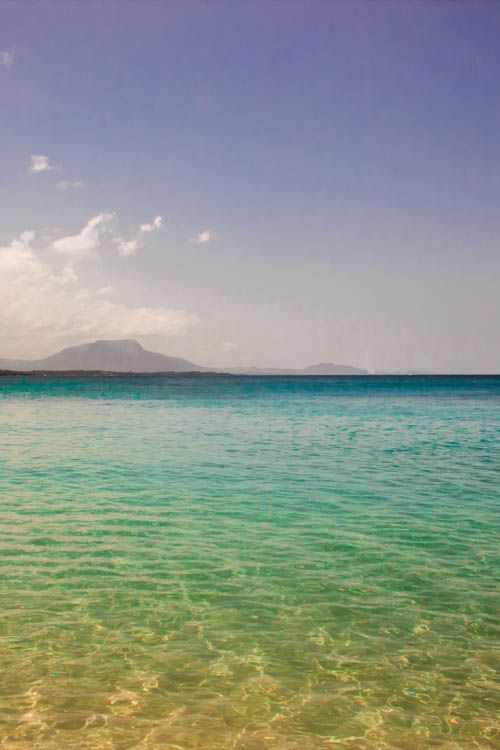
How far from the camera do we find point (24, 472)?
19875 mm

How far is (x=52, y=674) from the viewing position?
6.49 m

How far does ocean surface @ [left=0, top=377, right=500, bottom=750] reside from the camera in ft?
18.7

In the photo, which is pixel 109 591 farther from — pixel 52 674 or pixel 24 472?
pixel 24 472

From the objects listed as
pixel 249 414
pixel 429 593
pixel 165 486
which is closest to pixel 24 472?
pixel 165 486

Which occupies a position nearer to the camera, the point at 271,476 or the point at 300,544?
the point at 300,544

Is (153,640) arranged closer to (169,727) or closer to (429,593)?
(169,727)

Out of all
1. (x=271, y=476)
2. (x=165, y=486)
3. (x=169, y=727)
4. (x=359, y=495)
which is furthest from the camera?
(x=271, y=476)

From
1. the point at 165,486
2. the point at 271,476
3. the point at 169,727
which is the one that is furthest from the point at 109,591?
the point at 271,476

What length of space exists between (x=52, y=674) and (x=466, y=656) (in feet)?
16.7

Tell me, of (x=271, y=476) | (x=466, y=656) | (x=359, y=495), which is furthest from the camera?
(x=271, y=476)

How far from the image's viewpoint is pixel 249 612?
8.27m

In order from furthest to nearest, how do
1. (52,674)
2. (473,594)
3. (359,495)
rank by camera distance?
1. (359,495)
2. (473,594)
3. (52,674)

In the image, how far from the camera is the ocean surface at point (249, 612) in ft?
18.7

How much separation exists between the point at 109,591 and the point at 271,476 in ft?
35.0
